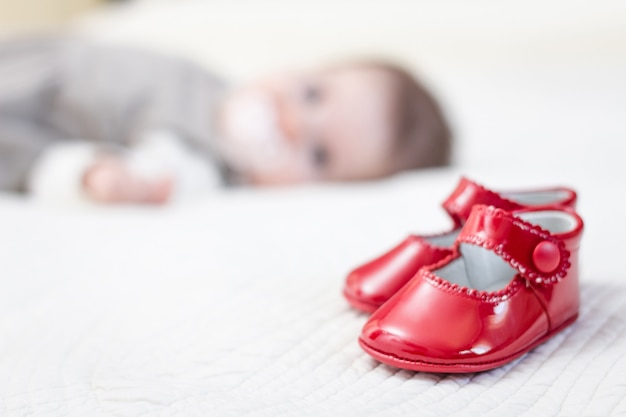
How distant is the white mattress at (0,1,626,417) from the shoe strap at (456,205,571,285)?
0.07 metres

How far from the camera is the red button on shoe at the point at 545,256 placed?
507 millimetres

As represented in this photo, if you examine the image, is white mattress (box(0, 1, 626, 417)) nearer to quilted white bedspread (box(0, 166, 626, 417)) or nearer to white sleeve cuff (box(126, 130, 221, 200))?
quilted white bedspread (box(0, 166, 626, 417))

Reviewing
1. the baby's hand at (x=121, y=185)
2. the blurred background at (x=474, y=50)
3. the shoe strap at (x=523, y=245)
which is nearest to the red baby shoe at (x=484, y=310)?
the shoe strap at (x=523, y=245)

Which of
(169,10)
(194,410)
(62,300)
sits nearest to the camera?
(194,410)

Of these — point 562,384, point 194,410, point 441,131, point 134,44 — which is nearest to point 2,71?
point 134,44

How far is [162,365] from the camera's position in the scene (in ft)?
1.83

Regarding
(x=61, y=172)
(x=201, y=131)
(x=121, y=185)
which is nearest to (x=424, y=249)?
(x=121, y=185)

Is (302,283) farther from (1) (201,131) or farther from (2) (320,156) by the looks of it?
(1) (201,131)

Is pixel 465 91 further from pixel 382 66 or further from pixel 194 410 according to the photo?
pixel 194 410

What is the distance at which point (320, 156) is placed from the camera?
1435 millimetres

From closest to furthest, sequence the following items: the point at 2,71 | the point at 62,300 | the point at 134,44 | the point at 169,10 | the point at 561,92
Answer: the point at 62,300, the point at 561,92, the point at 2,71, the point at 134,44, the point at 169,10

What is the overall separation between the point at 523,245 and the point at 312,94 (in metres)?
0.98

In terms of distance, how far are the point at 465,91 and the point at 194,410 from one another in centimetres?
115

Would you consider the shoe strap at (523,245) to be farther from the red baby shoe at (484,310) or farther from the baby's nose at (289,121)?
the baby's nose at (289,121)
